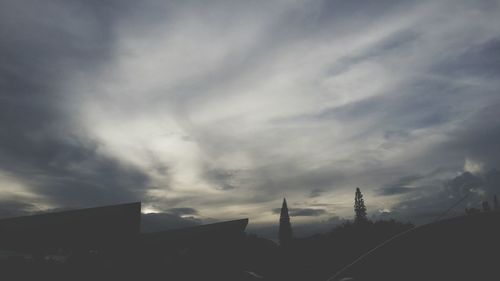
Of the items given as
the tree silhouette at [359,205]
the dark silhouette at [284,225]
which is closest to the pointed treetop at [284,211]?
the dark silhouette at [284,225]

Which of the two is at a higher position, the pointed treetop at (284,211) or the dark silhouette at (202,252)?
the pointed treetop at (284,211)

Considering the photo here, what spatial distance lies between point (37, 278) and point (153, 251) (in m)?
4.86

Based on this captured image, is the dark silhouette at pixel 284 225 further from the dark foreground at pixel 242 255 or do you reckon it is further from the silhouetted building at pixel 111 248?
the silhouetted building at pixel 111 248

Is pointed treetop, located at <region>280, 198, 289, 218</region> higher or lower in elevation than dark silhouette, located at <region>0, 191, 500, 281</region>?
higher

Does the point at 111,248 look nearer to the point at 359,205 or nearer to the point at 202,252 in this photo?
the point at 202,252

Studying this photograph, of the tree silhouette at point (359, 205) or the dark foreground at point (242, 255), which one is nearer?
the dark foreground at point (242, 255)

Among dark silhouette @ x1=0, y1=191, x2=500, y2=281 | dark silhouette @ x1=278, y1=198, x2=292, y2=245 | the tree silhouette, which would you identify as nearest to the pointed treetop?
dark silhouette @ x1=278, y1=198, x2=292, y2=245

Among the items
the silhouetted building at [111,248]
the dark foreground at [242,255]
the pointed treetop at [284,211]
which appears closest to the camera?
the dark foreground at [242,255]

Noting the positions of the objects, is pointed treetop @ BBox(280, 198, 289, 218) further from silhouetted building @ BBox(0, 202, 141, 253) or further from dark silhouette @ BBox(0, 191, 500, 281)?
silhouetted building @ BBox(0, 202, 141, 253)

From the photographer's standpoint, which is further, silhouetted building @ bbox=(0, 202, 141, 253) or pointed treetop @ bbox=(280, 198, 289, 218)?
pointed treetop @ bbox=(280, 198, 289, 218)

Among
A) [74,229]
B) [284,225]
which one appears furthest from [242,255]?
[284,225]

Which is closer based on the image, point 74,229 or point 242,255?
point 74,229

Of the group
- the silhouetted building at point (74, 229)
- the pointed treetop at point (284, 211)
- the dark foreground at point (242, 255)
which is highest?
the pointed treetop at point (284, 211)

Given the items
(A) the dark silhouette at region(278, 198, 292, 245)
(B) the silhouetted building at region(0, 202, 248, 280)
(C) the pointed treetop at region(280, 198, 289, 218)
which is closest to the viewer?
(B) the silhouetted building at region(0, 202, 248, 280)
